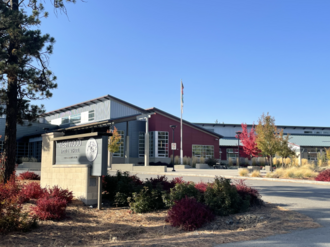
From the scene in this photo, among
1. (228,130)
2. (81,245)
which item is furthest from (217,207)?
(228,130)

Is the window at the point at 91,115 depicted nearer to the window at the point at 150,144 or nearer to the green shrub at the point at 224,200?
the window at the point at 150,144

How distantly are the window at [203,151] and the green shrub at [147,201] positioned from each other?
39911 millimetres

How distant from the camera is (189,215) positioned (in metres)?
7.45

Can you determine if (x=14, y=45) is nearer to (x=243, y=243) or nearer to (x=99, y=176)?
(x=99, y=176)

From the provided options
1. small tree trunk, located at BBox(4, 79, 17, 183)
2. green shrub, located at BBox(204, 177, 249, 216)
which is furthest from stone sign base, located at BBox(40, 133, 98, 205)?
green shrub, located at BBox(204, 177, 249, 216)

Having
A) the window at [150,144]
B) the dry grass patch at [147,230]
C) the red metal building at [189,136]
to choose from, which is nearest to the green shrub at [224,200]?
the dry grass patch at [147,230]

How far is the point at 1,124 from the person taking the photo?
45.5m

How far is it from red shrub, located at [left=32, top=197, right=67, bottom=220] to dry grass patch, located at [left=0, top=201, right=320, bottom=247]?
0.18 metres

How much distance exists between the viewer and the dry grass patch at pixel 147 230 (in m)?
6.35

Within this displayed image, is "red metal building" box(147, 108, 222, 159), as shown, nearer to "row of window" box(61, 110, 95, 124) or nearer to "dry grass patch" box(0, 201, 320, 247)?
"row of window" box(61, 110, 95, 124)

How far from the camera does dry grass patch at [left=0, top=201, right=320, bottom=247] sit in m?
6.35

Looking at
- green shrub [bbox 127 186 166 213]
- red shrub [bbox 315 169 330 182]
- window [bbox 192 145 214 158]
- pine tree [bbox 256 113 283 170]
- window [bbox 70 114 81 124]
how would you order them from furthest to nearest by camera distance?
1. window [bbox 70 114 81 124]
2. window [bbox 192 145 214 158]
3. pine tree [bbox 256 113 283 170]
4. red shrub [bbox 315 169 330 182]
5. green shrub [bbox 127 186 166 213]

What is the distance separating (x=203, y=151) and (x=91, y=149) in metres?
40.8

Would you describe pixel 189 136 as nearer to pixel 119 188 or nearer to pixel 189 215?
pixel 119 188
